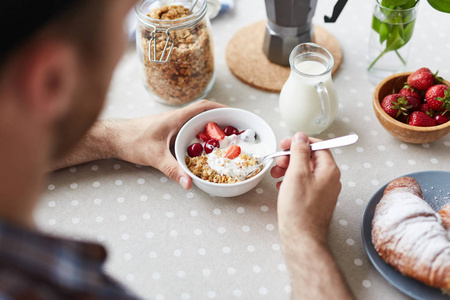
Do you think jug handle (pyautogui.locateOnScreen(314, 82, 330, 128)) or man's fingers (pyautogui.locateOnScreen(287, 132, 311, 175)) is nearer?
man's fingers (pyautogui.locateOnScreen(287, 132, 311, 175))

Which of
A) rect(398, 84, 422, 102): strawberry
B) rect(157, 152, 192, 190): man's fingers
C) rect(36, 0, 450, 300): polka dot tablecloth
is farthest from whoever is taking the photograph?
rect(398, 84, 422, 102): strawberry

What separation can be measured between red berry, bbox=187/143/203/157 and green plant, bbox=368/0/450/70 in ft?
2.02

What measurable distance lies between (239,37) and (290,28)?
228 mm

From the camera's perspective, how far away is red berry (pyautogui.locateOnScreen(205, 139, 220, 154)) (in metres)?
1.11

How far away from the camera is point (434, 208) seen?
3.31 ft

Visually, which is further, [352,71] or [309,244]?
[352,71]

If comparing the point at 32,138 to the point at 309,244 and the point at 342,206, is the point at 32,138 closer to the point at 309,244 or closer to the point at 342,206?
the point at 309,244

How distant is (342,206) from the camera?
1.07m

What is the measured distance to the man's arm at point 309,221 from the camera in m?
0.85

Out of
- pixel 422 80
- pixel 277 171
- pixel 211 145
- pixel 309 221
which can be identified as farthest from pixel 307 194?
pixel 422 80

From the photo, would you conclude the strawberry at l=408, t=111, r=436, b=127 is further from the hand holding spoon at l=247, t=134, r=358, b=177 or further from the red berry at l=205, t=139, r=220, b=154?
the red berry at l=205, t=139, r=220, b=154

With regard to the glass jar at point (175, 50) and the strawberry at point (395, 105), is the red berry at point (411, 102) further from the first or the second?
the glass jar at point (175, 50)

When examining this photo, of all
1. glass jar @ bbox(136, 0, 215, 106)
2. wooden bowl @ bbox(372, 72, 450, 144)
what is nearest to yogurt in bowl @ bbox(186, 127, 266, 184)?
glass jar @ bbox(136, 0, 215, 106)

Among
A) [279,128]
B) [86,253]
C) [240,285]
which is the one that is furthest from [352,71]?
[86,253]
